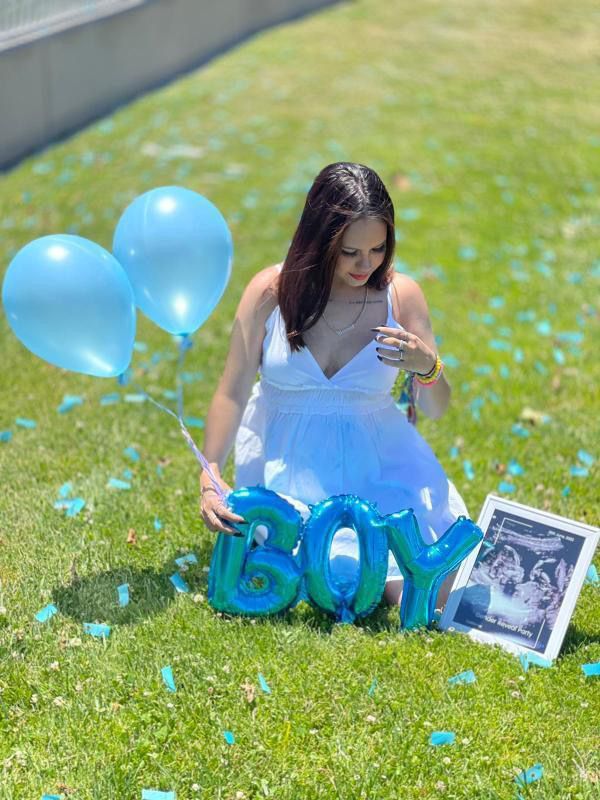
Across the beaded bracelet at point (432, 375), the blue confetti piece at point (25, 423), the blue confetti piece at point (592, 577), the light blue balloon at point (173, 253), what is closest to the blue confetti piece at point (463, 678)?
the blue confetti piece at point (592, 577)

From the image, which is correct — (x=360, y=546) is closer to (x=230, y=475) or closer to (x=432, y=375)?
(x=432, y=375)

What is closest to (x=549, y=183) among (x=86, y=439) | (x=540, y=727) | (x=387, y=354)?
(x=86, y=439)

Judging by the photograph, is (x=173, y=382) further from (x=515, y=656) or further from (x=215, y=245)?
(x=515, y=656)

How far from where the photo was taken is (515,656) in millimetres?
3650

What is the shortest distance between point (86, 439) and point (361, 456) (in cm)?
186

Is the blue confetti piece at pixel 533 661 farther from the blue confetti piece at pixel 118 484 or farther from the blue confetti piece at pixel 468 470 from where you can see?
the blue confetti piece at pixel 118 484

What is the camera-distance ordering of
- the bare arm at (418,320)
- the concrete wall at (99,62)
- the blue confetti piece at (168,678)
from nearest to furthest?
the blue confetti piece at (168,678) → the bare arm at (418,320) → the concrete wall at (99,62)

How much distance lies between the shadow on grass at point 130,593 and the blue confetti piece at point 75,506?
50 cm

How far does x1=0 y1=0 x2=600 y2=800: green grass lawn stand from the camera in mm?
3193

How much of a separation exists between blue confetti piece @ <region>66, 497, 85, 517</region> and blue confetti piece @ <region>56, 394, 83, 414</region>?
1.08 metres

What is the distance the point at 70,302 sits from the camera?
11.6 ft

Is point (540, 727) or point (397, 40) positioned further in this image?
point (397, 40)

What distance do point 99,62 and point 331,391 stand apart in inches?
335

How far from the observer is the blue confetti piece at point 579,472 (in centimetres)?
504
